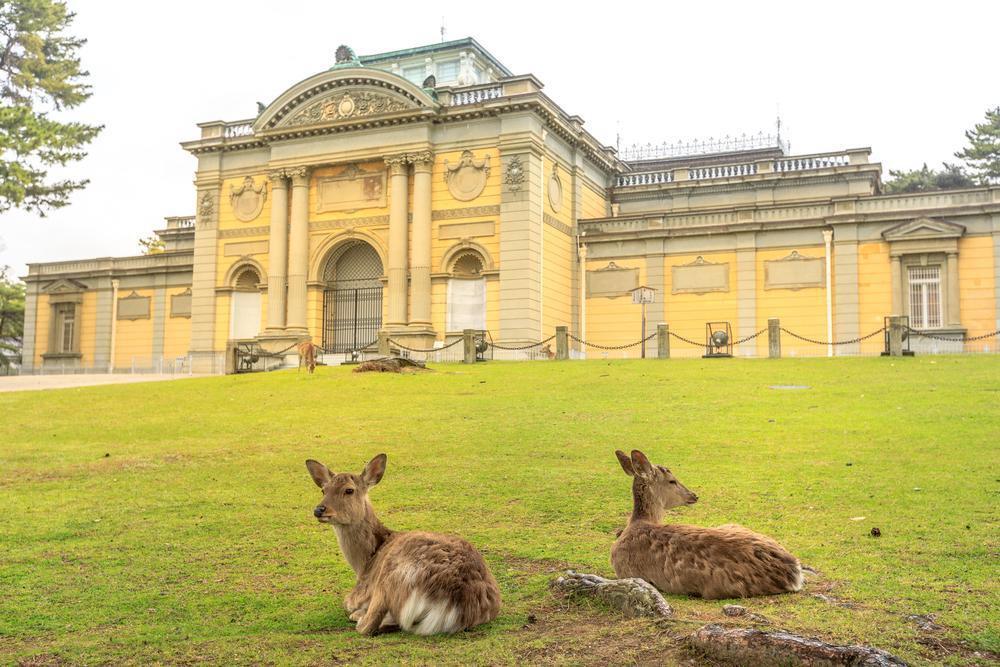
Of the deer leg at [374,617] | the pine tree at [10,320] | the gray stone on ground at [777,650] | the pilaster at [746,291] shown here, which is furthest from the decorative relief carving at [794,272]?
the pine tree at [10,320]

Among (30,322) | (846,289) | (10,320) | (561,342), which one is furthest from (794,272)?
(10,320)

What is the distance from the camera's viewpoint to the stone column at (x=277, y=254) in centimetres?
3688

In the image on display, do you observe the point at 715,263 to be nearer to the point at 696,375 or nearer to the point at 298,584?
the point at 696,375

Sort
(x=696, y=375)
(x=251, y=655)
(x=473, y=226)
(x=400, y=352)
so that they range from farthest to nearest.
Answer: (x=473, y=226), (x=400, y=352), (x=696, y=375), (x=251, y=655)

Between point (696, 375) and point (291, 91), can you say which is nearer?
point (696, 375)

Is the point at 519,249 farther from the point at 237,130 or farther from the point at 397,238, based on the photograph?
the point at 237,130

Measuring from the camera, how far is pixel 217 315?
38.8 meters

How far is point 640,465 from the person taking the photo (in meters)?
6.80

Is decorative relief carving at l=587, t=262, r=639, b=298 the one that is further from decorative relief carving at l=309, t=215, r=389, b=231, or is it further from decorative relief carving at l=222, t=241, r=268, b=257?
decorative relief carving at l=222, t=241, r=268, b=257

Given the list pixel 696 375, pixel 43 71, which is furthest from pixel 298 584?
pixel 43 71

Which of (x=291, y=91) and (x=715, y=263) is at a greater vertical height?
(x=291, y=91)

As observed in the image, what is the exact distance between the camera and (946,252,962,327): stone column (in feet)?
105

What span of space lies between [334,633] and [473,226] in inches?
1166

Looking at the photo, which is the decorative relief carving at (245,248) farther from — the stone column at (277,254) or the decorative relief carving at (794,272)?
the decorative relief carving at (794,272)
